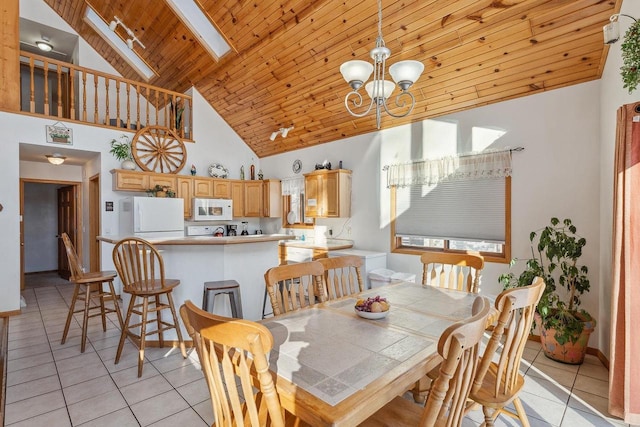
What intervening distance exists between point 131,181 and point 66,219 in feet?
10.2

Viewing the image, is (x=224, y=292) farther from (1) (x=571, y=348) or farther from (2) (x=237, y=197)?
(2) (x=237, y=197)

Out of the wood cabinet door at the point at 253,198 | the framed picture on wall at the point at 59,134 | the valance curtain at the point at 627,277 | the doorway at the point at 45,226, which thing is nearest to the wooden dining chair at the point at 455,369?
the valance curtain at the point at 627,277

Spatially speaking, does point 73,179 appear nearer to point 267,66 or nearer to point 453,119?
point 267,66

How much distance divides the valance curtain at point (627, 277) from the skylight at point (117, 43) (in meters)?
7.18

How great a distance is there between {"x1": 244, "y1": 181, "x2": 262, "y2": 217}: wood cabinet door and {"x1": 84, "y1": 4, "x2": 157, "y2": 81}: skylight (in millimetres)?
2908

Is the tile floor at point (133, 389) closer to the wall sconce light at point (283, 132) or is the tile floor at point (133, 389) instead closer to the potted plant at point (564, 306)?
the potted plant at point (564, 306)

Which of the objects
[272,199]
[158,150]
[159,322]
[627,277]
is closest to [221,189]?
[272,199]

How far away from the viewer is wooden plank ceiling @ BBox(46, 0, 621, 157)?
9.39 ft

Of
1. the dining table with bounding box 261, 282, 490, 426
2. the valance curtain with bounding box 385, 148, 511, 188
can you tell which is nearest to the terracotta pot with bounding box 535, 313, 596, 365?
the dining table with bounding box 261, 282, 490, 426

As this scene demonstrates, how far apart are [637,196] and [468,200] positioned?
6.23ft

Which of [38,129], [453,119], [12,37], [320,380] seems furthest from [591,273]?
[12,37]

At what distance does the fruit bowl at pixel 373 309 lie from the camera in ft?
5.69

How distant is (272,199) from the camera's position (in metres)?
6.53

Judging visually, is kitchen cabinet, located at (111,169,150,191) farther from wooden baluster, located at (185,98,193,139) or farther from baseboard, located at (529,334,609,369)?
baseboard, located at (529,334,609,369)
